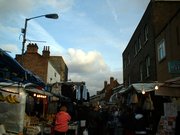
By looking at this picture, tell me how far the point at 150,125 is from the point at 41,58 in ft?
80.7

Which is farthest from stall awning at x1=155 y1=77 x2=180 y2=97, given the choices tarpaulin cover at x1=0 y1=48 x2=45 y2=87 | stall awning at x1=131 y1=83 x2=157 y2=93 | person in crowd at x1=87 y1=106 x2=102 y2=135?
person in crowd at x1=87 y1=106 x2=102 y2=135

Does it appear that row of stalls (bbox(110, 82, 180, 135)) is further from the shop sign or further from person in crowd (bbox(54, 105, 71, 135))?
person in crowd (bbox(54, 105, 71, 135))

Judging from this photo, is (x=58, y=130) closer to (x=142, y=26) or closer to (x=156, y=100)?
(x=156, y=100)

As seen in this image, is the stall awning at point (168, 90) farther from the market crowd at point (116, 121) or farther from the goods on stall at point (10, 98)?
the goods on stall at point (10, 98)

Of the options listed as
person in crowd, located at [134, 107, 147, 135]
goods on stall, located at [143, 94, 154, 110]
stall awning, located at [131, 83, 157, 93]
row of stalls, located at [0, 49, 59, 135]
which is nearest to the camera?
row of stalls, located at [0, 49, 59, 135]

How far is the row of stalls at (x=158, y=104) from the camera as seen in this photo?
11428 mm

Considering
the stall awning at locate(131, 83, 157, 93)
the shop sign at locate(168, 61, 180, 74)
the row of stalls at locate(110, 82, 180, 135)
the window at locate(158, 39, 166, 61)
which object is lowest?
the row of stalls at locate(110, 82, 180, 135)

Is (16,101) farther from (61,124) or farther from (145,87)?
(145,87)

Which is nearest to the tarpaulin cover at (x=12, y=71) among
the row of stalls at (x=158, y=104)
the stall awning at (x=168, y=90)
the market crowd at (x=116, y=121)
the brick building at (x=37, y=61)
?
the market crowd at (x=116, y=121)

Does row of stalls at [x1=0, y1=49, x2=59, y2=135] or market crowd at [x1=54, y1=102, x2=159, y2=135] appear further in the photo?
market crowd at [x1=54, y1=102, x2=159, y2=135]

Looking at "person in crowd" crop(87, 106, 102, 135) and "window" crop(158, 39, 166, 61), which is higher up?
"window" crop(158, 39, 166, 61)

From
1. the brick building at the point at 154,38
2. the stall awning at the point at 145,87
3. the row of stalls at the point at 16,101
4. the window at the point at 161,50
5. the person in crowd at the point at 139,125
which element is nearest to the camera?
the row of stalls at the point at 16,101

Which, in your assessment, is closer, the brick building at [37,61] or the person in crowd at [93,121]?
the person in crowd at [93,121]

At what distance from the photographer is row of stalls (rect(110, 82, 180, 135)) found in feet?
37.5
